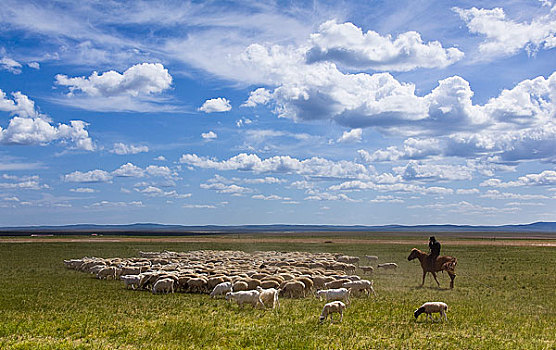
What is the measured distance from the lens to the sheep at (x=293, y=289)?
19438mm

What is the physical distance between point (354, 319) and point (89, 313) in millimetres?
8568

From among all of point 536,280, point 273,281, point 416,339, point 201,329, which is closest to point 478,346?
point 416,339

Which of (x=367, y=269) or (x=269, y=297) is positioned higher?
(x=269, y=297)

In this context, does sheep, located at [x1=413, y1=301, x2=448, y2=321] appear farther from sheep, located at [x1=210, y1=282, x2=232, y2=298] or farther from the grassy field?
sheep, located at [x1=210, y1=282, x2=232, y2=298]

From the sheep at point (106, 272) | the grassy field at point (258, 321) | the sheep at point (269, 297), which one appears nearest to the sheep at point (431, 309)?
the grassy field at point (258, 321)

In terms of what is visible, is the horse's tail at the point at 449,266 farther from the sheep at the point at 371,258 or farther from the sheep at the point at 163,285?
the sheep at the point at 371,258

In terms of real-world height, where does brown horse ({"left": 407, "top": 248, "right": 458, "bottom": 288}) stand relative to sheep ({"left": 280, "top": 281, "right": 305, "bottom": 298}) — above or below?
above

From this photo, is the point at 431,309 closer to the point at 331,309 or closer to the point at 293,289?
the point at 331,309

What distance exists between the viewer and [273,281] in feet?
65.7

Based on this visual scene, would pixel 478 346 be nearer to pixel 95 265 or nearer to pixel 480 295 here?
pixel 480 295

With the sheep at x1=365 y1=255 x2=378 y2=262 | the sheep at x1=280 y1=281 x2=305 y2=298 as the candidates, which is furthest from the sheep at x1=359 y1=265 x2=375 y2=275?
the sheep at x1=280 y1=281 x2=305 y2=298

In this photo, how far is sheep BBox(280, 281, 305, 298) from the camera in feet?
63.8

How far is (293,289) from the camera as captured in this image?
19.5 meters

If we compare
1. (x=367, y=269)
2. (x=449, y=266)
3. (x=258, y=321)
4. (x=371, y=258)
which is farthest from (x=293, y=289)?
(x=371, y=258)
